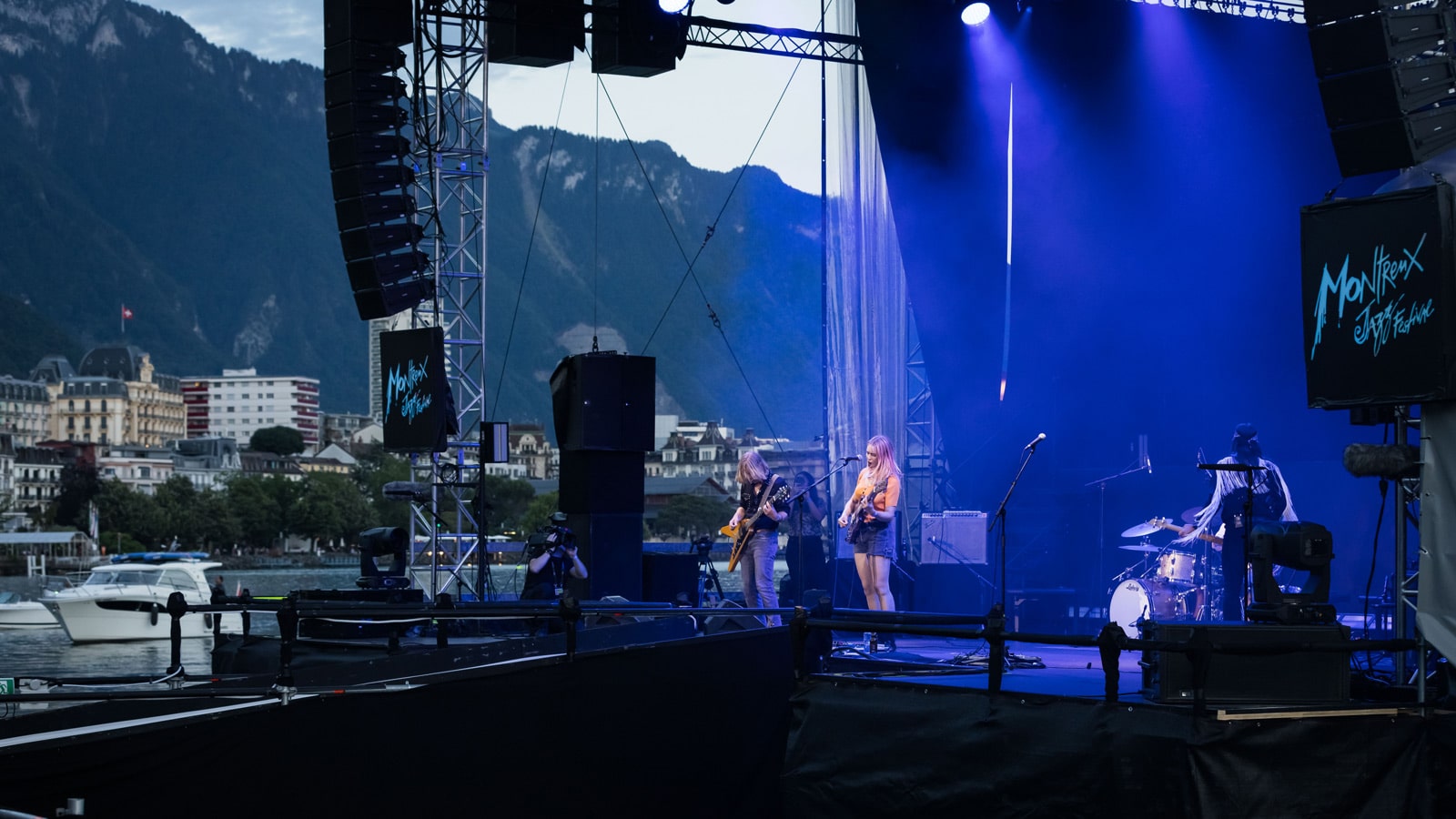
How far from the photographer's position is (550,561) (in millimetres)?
10680

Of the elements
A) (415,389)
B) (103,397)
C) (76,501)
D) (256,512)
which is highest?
(103,397)

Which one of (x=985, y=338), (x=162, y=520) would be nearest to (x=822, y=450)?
(x=985, y=338)

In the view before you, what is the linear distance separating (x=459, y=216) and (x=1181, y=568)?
920cm

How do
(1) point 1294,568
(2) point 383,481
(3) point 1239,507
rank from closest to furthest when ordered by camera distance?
(1) point 1294,568, (3) point 1239,507, (2) point 383,481

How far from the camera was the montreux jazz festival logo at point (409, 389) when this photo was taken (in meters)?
12.2

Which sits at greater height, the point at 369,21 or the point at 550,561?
the point at 369,21

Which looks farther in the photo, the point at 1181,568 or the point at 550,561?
the point at 1181,568

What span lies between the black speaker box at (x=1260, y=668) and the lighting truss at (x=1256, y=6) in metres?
9.67

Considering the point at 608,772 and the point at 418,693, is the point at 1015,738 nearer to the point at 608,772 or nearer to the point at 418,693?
the point at 608,772

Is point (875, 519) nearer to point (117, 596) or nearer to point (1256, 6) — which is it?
point (1256, 6)

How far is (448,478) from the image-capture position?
16.4m

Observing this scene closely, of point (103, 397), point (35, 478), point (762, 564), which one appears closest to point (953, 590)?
point (762, 564)

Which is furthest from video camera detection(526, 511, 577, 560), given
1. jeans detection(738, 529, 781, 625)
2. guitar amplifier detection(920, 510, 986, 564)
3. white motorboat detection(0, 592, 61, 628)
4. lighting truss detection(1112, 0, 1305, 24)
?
white motorboat detection(0, 592, 61, 628)

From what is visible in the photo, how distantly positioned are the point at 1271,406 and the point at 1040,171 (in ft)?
11.2
